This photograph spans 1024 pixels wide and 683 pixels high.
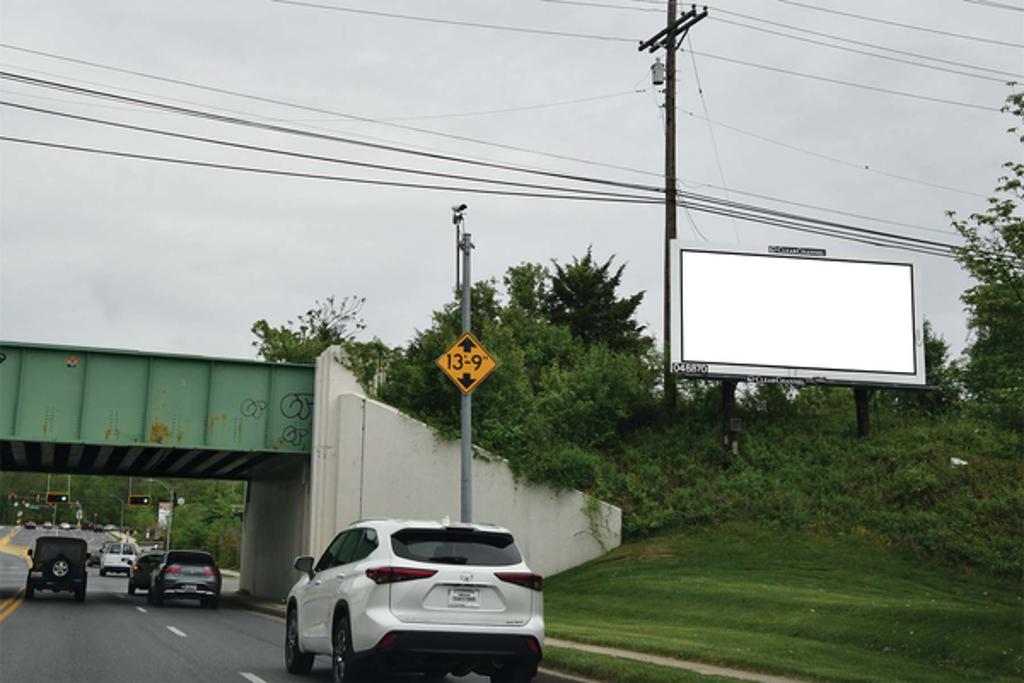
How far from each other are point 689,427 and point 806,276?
6.98 m

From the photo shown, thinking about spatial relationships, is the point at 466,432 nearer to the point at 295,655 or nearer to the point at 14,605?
the point at 295,655

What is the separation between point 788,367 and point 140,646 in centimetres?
2444

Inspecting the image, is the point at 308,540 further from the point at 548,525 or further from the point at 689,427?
the point at 689,427

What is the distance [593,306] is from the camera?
56.9m

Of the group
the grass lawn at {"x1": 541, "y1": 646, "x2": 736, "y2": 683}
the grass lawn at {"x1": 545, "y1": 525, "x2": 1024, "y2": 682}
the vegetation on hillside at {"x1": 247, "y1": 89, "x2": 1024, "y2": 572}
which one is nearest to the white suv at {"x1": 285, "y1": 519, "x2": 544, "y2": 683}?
the grass lawn at {"x1": 541, "y1": 646, "x2": 736, "y2": 683}

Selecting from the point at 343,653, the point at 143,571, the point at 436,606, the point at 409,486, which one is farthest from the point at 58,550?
the point at 436,606

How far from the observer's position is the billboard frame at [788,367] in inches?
1404

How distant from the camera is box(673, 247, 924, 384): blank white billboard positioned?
118 ft

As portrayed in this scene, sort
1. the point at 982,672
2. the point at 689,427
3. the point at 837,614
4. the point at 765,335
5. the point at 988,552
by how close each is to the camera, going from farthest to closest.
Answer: the point at 689,427 → the point at 765,335 → the point at 988,552 → the point at 837,614 → the point at 982,672

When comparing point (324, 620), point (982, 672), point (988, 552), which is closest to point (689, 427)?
point (988, 552)

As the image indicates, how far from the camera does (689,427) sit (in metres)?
39.7

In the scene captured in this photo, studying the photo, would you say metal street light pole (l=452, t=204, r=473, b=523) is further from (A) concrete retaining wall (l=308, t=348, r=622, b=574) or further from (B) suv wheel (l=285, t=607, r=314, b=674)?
(A) concrete retaining wall (l=308, t=348, r=622, b=574)

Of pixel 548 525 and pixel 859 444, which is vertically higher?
pixel 859 444

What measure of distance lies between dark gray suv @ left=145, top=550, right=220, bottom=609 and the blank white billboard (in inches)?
622
